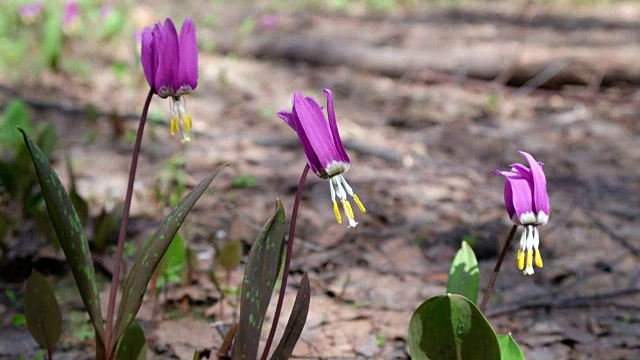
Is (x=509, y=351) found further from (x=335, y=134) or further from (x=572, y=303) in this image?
(x=572, y=303)

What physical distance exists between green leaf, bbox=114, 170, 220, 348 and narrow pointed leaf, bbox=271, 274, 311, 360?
0.29m

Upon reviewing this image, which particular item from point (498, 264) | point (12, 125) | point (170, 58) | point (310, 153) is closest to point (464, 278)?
point (498, 264)

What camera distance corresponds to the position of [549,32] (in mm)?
6465

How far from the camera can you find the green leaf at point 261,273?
158 cm

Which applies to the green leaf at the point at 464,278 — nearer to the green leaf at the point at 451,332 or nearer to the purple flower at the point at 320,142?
the green leaf at the point at 451,332

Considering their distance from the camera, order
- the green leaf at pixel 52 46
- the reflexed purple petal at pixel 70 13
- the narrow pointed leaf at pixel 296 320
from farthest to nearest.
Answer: the reflexed purple petal at pixel 70 13 → the green leaf at pixel 52 46 → the narrow pointed leaf at pixel 296 320

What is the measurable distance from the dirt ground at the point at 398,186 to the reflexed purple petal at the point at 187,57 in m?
0.85

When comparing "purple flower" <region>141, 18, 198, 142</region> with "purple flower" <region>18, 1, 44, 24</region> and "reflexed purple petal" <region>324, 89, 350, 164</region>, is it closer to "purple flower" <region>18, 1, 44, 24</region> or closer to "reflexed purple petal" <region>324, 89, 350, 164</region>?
"reflexed purple petal" <region>324, 89, 350, 164</region>

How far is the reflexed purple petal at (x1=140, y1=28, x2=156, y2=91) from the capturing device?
164 centimetres

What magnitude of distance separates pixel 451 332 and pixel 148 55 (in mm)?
879

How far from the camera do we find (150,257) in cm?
165

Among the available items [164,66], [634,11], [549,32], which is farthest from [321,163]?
[634,11]

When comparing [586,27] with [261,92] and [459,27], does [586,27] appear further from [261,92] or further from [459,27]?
[261,92]

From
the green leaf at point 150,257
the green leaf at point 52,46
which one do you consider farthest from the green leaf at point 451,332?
the green leaf at point 52,46
